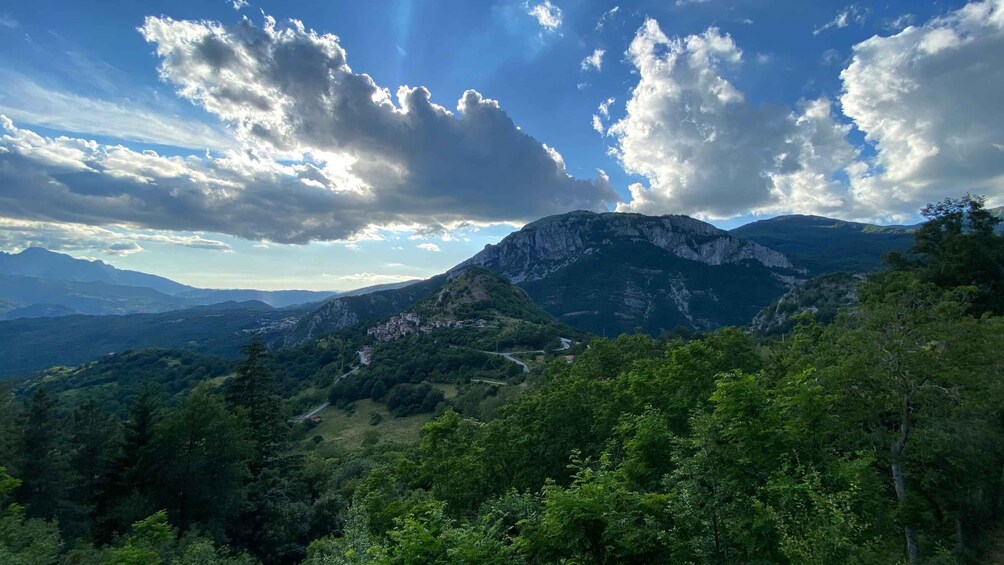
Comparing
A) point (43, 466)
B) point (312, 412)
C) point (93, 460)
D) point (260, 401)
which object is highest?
point (260, 401)

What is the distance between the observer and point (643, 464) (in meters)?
17.1

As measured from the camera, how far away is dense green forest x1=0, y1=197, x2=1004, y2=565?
12133 mm

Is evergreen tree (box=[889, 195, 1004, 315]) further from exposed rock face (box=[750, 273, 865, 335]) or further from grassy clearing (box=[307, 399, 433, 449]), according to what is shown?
exposed rock face (box=[750, 273, 865, 335])

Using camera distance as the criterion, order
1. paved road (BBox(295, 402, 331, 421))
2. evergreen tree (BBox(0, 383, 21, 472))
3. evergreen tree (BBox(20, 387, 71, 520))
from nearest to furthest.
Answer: evergreen tree (BBox(0, 383, 21, 472))
evergreen tree (BBox(20, 387, 71, 520))
paved road (BBox(295, 402, 331, 421))

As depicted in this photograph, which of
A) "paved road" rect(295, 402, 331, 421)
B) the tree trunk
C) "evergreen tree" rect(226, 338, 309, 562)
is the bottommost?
"paved road" rect(295, 402, 331, 421)

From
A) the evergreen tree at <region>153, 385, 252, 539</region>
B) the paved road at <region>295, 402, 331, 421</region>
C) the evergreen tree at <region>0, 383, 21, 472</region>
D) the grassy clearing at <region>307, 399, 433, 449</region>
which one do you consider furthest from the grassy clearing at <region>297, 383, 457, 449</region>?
the evergreen tree at <region>0, 383, 21, 472</region>

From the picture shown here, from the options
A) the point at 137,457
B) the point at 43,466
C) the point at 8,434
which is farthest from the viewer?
the point at 137,457

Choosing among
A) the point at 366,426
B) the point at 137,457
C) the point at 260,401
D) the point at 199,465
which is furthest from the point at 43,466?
the point at 366,426

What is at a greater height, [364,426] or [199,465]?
[199,465]

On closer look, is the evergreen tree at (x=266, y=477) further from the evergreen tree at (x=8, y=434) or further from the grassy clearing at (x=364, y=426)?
the grassy clearing at (x=364, y=426)

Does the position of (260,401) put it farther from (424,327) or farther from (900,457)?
(424,327)

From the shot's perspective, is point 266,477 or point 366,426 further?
point 366,426

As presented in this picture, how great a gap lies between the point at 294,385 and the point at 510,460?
483 feet

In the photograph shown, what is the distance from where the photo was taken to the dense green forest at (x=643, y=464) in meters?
12.1
